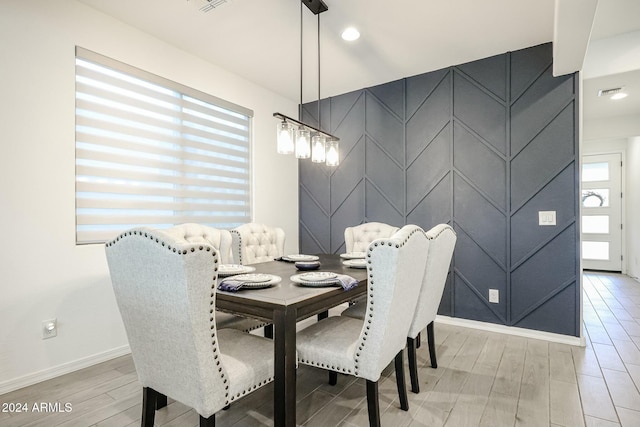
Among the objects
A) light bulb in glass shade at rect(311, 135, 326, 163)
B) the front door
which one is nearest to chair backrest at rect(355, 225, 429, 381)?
light bulb in glass shade at rect(311, 135, 326, 163)

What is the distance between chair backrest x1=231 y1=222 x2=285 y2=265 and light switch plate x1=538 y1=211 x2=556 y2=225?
233 centimetres

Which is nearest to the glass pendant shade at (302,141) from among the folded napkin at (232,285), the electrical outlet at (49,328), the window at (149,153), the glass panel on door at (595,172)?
the folded napkin at (232,285)

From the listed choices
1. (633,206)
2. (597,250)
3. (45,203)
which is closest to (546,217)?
(45,203)

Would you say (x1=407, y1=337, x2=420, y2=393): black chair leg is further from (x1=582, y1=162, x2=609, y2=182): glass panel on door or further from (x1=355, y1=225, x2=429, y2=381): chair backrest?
(x1=582, y1=162, x2=609, y2=182): glass panel on door

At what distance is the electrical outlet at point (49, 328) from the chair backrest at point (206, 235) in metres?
0.91

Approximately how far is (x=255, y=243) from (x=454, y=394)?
1836 millimetres

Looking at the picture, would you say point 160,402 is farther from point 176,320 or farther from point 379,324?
point 379,324

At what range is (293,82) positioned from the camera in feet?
12.5

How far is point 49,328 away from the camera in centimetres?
219

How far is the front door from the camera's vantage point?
5941 millimetres

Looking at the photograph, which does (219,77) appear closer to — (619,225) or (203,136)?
(203,136)

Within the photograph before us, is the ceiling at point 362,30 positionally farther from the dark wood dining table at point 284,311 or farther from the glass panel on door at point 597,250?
the glass panel on door at point 597,250

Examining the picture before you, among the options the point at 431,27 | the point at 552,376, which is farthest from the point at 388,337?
the point at 431,27

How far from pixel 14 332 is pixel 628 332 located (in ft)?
15.9
